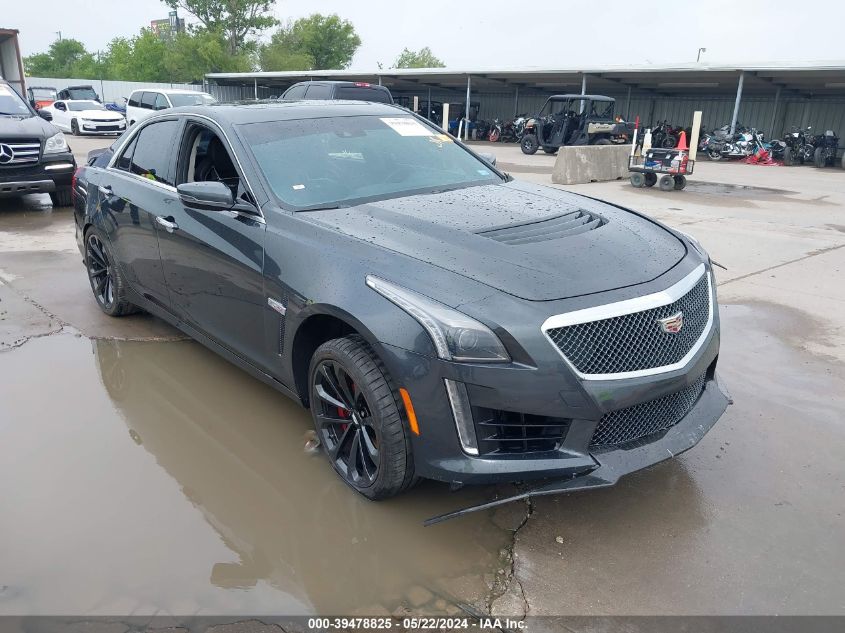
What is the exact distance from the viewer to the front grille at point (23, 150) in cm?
903

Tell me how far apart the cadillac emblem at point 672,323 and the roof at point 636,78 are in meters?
22.5

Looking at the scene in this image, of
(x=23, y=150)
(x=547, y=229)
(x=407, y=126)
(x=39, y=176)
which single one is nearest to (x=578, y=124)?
(x=39, y=176)

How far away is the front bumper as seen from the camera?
9.14 metres

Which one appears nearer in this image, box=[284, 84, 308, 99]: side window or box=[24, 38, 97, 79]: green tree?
box=[284, 84, 308, 99]: side window

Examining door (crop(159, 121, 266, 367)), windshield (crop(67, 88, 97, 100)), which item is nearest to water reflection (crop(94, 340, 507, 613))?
door (crop(159, 121, 266, 367))

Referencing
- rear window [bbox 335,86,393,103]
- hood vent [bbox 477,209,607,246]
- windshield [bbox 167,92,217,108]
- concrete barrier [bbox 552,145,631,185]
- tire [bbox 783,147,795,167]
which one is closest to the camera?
hood vent [bbox 477,209,607,246]

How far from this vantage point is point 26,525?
2.85 meters

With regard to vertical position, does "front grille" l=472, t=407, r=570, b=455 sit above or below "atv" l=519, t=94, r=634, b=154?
below

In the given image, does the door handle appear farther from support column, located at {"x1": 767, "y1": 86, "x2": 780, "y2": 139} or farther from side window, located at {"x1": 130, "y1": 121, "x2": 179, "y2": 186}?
support column, located at {"x1": 767, "y1": 86, "x2": 780, "y2": 139}

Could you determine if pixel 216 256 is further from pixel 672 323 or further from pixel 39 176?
pixel 39 176

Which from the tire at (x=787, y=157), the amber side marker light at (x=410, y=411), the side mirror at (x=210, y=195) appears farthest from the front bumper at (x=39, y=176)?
the tire at (x=787, y=157)

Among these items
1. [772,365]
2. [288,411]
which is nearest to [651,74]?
[772,365]

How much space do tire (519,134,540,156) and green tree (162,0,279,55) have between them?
48.5m

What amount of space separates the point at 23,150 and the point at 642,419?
30.8ft
